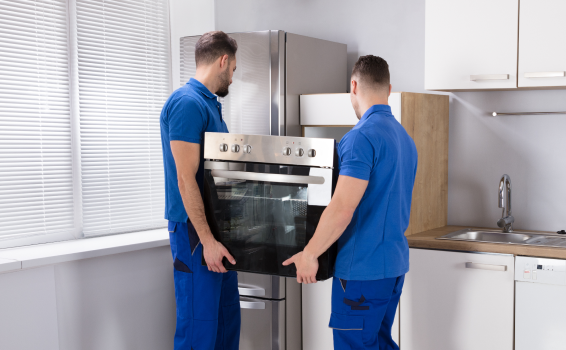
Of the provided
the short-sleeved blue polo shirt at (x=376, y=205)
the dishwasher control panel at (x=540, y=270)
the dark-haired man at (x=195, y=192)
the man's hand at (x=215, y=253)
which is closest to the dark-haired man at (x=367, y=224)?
the short-sleeved blue polo shirt at (x=376, y=205)

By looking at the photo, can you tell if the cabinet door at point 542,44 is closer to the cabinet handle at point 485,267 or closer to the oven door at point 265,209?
the cabinet handle at point 485,267

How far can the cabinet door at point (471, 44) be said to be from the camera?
231cm

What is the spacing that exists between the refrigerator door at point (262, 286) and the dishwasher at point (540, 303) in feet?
3.33

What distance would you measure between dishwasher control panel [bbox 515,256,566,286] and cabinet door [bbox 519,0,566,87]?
72 centimetres

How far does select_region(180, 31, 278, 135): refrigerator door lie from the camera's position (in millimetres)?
2535

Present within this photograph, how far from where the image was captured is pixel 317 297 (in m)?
2.61

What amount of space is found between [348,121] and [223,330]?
1101 mm

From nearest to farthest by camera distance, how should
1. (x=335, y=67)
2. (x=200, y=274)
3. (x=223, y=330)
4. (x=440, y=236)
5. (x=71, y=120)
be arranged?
1. (x=200, y=274)
2. (x=223, y=330)
3. (x=440, y=236)
4. (x=71, y=120)
5. (x=335, y=67)

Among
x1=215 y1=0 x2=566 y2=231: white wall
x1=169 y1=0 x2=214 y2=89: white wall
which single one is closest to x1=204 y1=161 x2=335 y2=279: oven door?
x1=215 y1=0 x2=566 y2=231: white wall

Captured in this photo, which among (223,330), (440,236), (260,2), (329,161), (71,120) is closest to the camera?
(329,161)

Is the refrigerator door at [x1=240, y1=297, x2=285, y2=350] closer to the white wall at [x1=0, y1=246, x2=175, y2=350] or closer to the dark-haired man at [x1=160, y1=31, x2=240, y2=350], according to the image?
the white wall at [x1=0, y1=246, x2=175, y2=350]

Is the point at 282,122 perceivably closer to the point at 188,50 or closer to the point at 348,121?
the point at 348,121

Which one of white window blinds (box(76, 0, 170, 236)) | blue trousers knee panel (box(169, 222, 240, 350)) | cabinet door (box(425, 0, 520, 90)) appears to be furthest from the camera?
white window blinds (box(76, 0, 170, 236))

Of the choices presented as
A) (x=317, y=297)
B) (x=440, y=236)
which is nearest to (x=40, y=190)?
(x=317, y=297)
